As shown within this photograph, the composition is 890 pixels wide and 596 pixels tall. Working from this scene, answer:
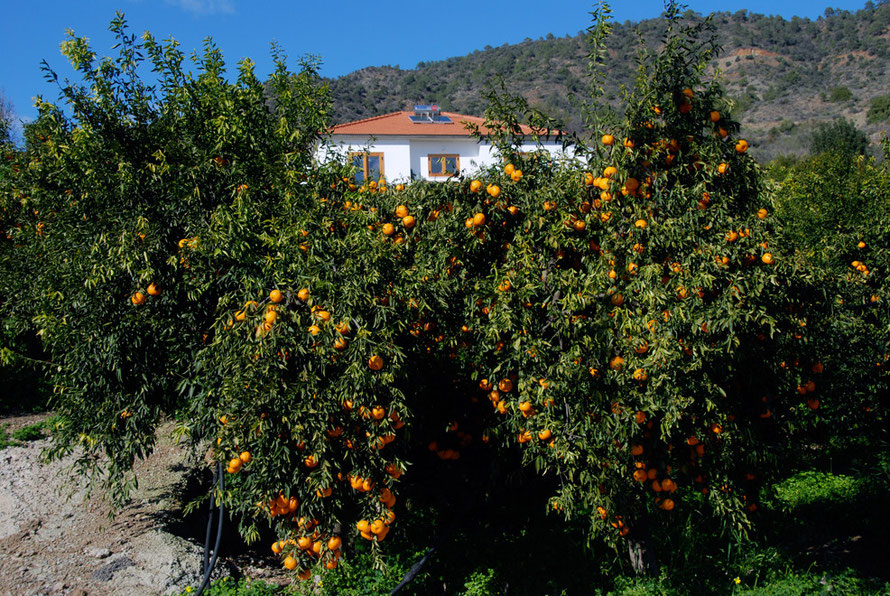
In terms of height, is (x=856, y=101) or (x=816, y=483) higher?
(x=856, y=101)

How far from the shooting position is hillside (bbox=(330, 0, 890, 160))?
38.8m

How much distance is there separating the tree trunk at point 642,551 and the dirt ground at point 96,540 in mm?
2968

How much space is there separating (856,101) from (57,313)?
4615 cm

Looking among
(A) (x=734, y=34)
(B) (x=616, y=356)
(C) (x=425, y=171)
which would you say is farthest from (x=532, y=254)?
(A) (x=734, y=34)

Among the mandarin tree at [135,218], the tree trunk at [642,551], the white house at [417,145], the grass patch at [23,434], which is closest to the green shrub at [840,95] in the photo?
the white house at [417,145]

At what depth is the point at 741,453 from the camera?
4.32 metres

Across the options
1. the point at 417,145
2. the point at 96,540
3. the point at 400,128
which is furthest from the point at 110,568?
the point at 400,128

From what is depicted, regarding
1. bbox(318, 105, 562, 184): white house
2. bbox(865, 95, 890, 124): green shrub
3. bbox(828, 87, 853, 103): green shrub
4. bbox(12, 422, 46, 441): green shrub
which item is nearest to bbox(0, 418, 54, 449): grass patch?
bbox(12, 422, 46, 441): green shrub

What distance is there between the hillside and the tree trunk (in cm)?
3107

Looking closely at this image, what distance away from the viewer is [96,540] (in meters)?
5.61

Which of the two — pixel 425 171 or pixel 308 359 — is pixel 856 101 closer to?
pixel 425 171

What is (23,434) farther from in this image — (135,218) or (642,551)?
(642,551)

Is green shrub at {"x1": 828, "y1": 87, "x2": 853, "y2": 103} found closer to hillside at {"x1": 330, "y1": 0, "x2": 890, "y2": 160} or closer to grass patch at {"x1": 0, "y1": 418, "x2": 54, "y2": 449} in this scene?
hillside at {"x1": 330, "y1": 0, "x2": 890, "y2": 160}

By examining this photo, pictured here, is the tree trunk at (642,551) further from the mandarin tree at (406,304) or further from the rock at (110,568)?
the rock at (110,568)
